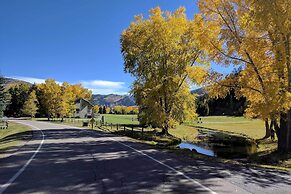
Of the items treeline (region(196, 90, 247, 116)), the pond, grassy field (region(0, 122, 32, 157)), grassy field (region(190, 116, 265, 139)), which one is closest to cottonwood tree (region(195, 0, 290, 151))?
the pond

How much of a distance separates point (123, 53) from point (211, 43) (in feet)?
64.7

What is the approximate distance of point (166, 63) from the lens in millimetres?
34438

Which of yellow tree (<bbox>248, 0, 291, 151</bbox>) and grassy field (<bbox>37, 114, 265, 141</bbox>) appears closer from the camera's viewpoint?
yellow tree (<bbox>248, 0, 291, 151</bbox>)

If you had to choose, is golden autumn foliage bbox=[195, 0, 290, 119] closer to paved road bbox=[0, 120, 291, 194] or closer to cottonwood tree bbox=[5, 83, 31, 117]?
paved road bbox=[0, 120, 291, 194]

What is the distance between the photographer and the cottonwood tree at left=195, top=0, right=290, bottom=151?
52.6 feet

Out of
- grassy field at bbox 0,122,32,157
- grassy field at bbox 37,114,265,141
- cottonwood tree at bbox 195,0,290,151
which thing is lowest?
grassy field at bbox 0,122,32,157

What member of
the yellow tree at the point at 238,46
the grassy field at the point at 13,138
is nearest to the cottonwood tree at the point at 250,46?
the yellow tree at the point at 238,46

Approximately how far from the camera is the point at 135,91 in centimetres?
3700

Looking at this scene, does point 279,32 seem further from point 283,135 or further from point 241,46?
point 283,135

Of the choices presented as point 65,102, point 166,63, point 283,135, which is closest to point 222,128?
point 166,63

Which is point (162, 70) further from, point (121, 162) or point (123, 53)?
point (121, 162)

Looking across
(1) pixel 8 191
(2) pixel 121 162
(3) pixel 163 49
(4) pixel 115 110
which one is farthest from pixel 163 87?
(4) pixel 115 110

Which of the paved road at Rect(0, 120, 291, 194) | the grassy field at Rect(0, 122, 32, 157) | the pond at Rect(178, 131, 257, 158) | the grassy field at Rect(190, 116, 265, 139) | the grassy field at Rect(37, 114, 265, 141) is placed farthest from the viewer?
the grassy field at Rect(190, 116, 265, 139)

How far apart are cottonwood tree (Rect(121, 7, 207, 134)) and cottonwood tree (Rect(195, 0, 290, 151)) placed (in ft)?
38.7
